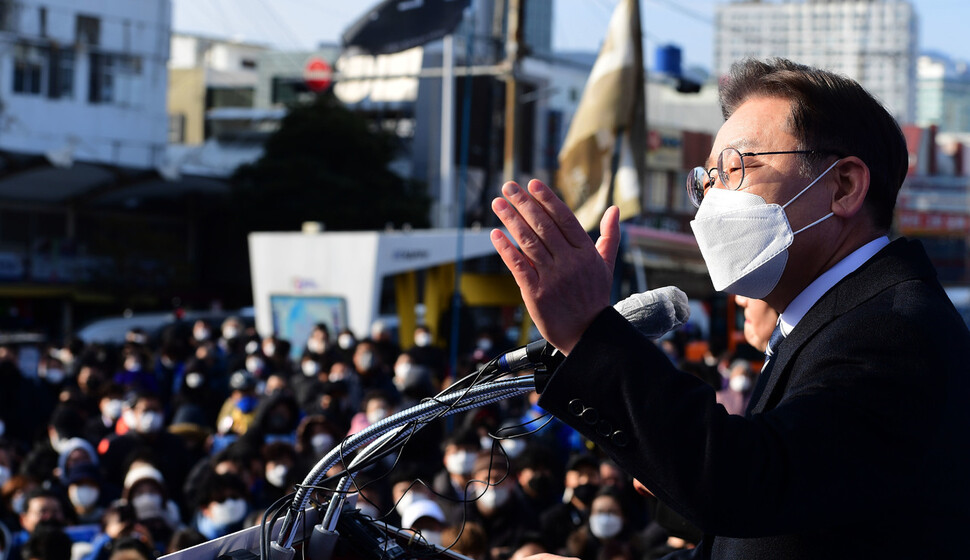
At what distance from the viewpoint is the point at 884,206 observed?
6.02 feet

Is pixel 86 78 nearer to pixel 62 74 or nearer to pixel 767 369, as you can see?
pixel 62 74

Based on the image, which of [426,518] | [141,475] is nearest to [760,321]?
[426,518]

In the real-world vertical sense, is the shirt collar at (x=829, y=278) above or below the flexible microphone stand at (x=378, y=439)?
above

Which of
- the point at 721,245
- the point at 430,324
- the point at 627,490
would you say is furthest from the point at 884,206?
the point at 430,324

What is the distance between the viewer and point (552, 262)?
1562 mm

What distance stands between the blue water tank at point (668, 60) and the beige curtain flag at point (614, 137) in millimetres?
6018

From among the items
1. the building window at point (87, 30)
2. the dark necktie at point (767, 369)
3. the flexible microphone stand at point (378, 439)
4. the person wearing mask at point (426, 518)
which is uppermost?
the building window at point (87, 30)

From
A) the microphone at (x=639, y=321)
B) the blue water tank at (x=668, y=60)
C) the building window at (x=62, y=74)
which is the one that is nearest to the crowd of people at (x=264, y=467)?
the microphone at (x=639, y=321)

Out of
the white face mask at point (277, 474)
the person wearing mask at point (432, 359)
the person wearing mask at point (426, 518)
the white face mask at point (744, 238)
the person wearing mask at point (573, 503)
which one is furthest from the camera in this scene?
the person wearing mask at point (432, 359)

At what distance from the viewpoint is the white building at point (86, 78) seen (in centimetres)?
3288

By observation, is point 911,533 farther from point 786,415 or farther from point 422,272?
point 422,272

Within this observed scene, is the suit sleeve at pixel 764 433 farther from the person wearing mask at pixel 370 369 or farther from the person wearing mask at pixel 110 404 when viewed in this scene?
the person wearing mask at pixel 370 369

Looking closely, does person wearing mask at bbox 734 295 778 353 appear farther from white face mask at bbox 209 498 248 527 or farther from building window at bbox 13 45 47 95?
building window at bbox 13 45 47 95

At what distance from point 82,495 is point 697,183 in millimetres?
6536
